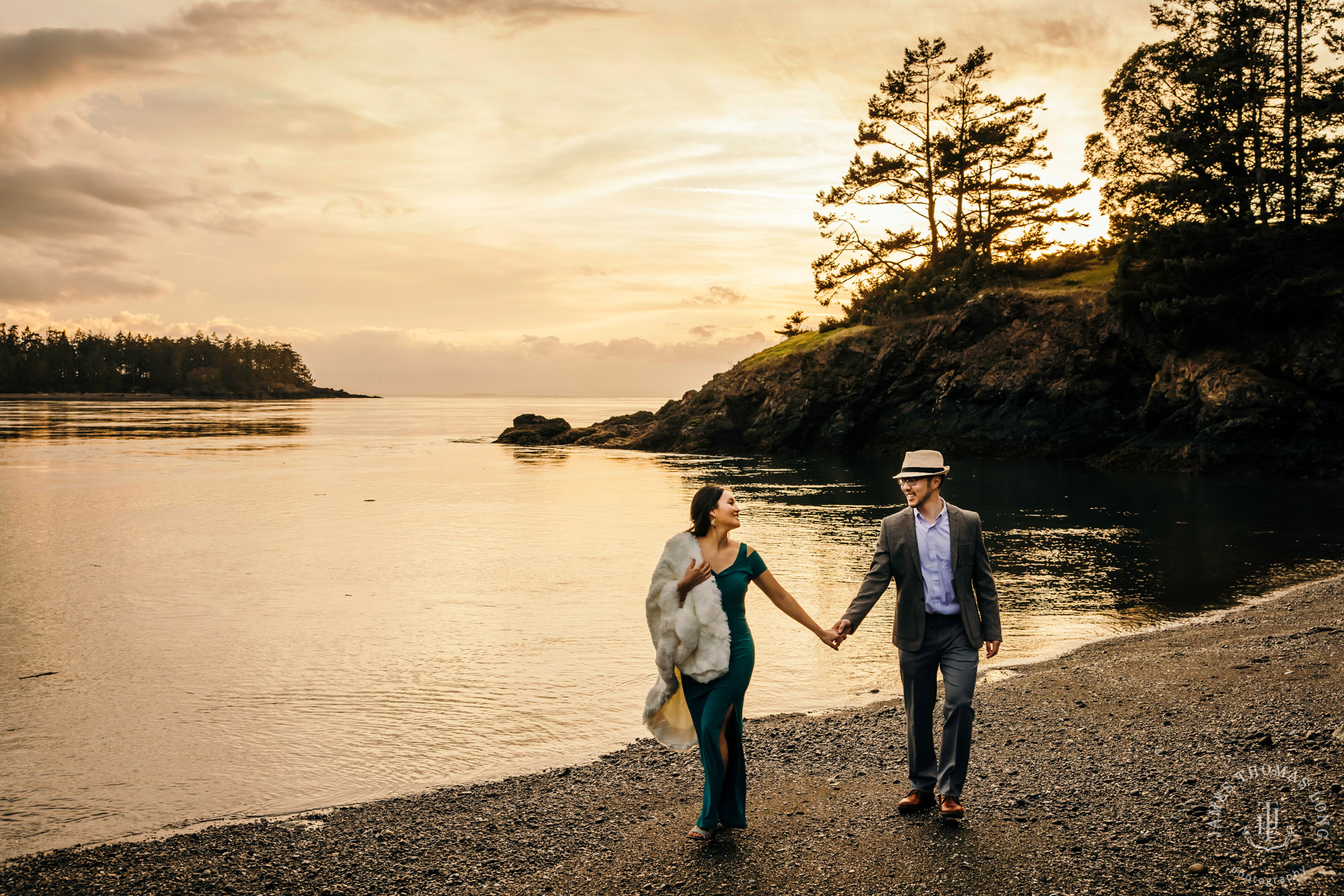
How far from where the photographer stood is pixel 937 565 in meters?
5.78

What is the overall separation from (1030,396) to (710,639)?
39252 mm

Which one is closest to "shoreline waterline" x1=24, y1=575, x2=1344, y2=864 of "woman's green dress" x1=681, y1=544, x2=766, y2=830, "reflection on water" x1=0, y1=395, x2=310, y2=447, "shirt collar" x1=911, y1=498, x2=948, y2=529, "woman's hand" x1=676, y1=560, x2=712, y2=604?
"woman's green dress" x1=681, y1=544, x2=766, y2=830

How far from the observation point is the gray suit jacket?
18.7 ft

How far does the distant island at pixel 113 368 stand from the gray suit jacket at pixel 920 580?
203 m

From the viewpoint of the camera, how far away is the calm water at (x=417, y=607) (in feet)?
26.8

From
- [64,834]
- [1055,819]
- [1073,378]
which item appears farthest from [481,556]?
[1073,378]

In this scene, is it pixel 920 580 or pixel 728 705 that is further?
pixel 920 580

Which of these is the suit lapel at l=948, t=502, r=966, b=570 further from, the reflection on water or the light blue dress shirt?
the reflection on water

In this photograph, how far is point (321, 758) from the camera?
817cm

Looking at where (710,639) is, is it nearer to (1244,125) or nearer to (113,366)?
(1244,125)

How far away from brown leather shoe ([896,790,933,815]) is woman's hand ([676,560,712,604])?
208 cm

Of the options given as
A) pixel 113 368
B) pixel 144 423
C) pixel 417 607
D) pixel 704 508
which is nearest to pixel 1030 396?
pixel 417 607

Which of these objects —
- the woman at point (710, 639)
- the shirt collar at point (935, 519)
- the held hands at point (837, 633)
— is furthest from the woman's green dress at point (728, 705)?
the shirt collar at point (935, 519)

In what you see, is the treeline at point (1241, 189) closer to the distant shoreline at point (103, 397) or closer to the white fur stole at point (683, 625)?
the white fur stole at point (683, 625)
